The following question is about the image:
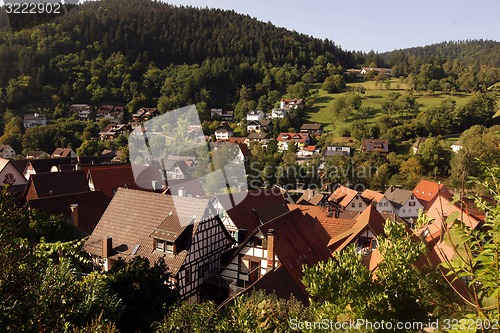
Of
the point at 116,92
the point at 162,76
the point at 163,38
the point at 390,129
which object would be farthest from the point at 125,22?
the point at 390,129

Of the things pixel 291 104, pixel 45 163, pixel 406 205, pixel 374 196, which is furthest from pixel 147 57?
pixel 406 205

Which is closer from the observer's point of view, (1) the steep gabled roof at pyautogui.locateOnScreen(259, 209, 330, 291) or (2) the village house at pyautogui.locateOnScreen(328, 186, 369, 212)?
(1) the steep gabled roof at pyautogui.locateOnScreen(259, 209, 330, 291)

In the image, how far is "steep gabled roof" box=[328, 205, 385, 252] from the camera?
17266mm

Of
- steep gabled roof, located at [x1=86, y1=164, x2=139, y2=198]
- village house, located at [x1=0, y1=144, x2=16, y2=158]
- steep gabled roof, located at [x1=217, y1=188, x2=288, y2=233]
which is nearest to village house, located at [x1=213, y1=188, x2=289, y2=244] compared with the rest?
steep gabled roof, located at [x1=217, y1=188, x2=288, y2=233]

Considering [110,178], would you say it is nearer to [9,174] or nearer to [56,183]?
[56,183]

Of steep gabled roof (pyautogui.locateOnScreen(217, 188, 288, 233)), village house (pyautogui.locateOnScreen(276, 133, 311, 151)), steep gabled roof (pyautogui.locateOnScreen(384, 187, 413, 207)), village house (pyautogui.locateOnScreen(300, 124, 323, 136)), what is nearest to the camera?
steep gabled roof (pyautogui.locateOnScreen(217, 188, 288, 233))

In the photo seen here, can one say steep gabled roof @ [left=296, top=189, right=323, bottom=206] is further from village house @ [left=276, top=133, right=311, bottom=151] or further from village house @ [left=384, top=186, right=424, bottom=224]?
village house @ [left=276, top=133, right=311, bottom=151]

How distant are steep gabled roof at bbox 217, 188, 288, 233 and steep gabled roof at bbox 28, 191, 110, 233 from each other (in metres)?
7.03

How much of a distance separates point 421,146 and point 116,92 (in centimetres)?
7622

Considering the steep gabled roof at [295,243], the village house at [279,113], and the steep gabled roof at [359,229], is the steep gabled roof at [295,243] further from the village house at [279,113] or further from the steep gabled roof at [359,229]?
the village house at [279,113]

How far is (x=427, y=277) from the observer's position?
4500 mm

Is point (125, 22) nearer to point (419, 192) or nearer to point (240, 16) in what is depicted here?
point (240, 16)

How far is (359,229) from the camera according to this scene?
17.5 m

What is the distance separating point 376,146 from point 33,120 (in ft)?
225
